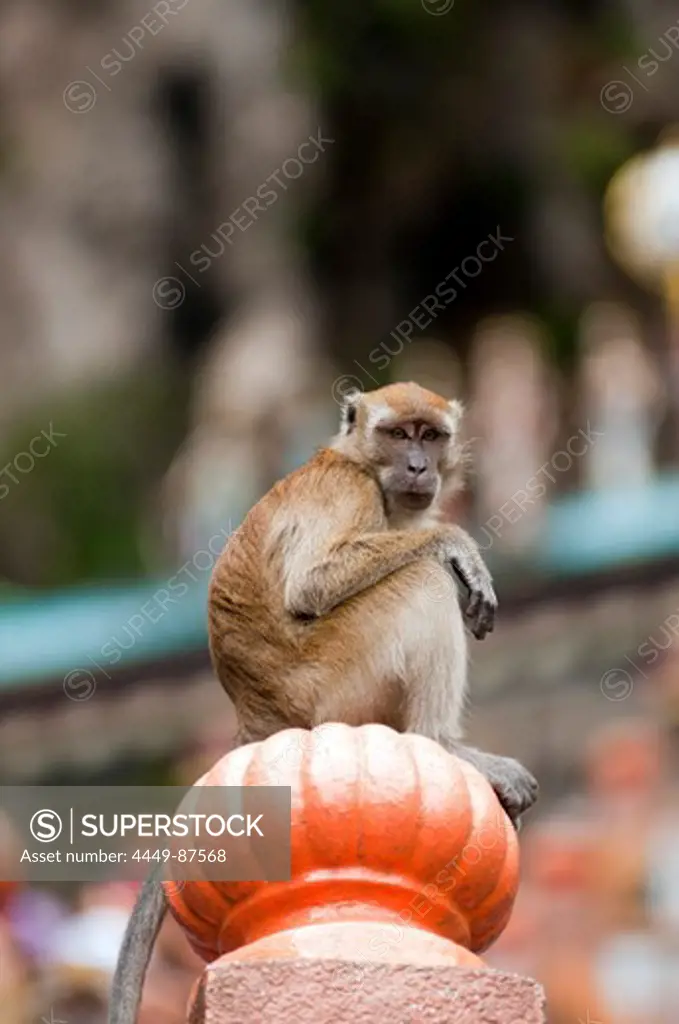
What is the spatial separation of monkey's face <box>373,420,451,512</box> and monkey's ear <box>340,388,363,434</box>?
0.17m

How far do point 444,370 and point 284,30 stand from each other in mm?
3035

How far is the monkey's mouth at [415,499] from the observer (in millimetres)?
5191

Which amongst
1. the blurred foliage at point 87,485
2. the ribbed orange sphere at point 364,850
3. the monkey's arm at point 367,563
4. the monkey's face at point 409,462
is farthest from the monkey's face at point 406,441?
the blurred foliage at point 87,485

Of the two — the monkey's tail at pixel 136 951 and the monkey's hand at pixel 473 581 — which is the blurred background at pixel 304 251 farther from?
the monkey's tail at pixel 136 951

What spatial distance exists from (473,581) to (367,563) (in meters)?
0.29

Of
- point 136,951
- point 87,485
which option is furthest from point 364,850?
point 87,485

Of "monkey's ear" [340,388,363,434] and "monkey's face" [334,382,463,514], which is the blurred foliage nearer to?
"monkey's ear" [340,388,363,434]

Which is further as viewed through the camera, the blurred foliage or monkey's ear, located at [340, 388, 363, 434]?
the blurred foliage

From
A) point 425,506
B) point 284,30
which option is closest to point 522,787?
point 425,506

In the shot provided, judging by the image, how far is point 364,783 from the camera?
3.67 meters

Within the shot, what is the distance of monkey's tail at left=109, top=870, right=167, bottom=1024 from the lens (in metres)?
4.00

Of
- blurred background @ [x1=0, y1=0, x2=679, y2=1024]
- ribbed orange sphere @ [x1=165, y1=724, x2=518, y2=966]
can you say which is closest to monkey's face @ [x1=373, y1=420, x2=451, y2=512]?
ribbed orange sphere @ [x1=165, y1=724, x2=518, y2=966]

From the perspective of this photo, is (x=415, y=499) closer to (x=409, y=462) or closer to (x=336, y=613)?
(x=409, y=462)

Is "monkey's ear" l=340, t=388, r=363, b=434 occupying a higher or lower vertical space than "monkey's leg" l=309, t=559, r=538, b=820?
higher
